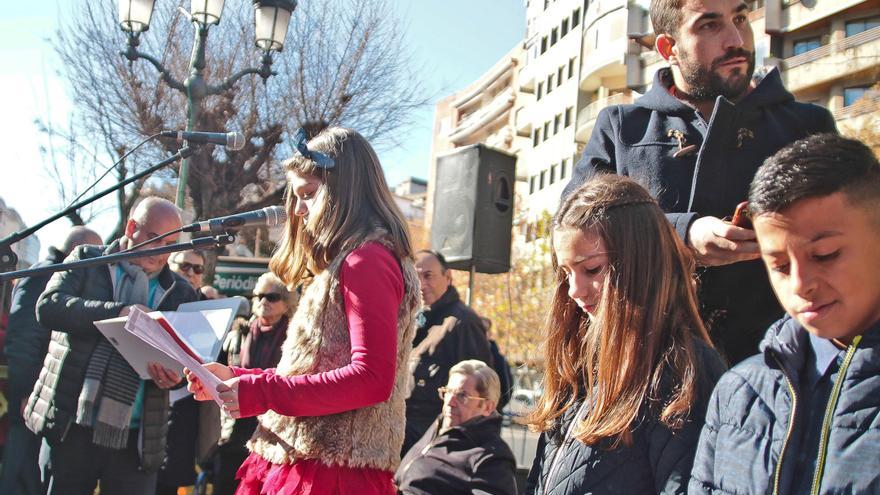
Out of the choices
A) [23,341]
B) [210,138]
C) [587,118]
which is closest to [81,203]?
[210,138]

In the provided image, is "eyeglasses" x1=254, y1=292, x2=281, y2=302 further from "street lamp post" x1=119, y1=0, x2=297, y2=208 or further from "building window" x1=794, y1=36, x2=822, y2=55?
"building window" x1=794, y1=36, x2=822, y2=55

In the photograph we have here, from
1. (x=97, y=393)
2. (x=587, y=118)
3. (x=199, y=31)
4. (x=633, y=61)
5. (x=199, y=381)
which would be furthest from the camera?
(x=587, y=118)

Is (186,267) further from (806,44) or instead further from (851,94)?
(806,44)

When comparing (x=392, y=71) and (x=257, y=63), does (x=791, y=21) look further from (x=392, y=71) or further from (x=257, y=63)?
(x=257, y=63)

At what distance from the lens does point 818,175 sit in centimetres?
163

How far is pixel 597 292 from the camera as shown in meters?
2.23

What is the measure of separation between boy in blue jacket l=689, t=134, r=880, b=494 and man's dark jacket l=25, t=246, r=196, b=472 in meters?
3.12

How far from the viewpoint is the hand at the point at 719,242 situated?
194 cm

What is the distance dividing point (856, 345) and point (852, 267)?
143 millimetres

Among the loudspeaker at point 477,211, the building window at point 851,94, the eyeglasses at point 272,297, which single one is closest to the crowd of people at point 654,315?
the eyeglasses at point 272,297

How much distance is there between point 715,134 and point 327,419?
1.47 meters

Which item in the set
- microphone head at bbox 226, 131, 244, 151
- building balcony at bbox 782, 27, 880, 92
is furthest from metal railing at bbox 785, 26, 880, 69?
microphone head at bbox 226, 131, 244, 151

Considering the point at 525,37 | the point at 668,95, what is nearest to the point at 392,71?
the point at 668,95

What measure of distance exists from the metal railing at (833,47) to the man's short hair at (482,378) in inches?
911
